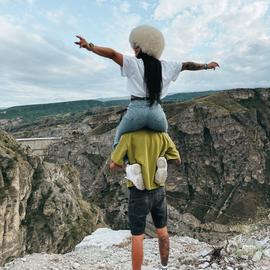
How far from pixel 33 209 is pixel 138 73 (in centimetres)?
4834

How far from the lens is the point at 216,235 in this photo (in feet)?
294

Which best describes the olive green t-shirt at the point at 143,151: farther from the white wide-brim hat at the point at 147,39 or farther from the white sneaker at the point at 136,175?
the white wide-brim hat at the point at 147,39

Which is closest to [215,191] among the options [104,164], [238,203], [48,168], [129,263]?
[238,203]

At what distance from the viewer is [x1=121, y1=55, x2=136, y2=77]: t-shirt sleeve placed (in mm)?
5159

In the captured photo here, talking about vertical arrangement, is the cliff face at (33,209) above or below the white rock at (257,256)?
below

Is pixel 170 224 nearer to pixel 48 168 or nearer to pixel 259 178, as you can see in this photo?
pixel 259 178

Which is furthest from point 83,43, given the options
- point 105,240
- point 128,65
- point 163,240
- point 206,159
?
point 206,159

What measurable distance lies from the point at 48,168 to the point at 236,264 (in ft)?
176

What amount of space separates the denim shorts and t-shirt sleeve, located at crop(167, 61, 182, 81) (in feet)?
1.63

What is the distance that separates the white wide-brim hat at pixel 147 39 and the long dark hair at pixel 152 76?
0.26ft

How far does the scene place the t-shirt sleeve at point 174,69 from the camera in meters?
5.55

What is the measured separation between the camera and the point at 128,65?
5.18 m

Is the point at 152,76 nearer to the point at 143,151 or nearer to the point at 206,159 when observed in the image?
the point at 143,151

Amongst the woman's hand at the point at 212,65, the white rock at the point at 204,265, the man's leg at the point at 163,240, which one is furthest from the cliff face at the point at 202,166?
the woman's hand at the point at 212,65
